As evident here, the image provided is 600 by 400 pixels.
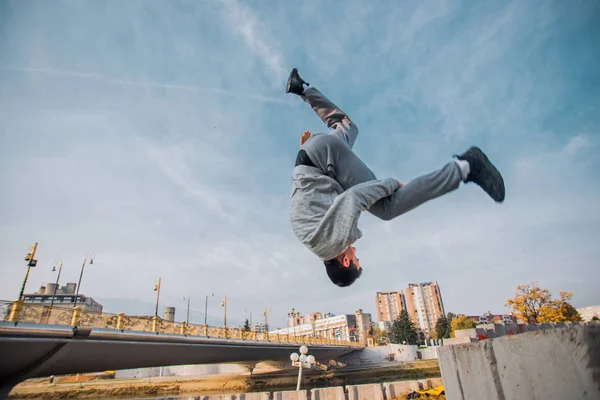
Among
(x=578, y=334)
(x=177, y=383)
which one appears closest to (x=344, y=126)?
(x=578, y=334)

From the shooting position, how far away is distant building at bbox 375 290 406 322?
156 meters

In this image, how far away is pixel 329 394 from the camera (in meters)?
15.4

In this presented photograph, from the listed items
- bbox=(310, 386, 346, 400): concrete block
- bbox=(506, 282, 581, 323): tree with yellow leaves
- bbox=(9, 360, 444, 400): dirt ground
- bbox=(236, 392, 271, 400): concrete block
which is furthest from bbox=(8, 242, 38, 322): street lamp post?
bbox=(506, 282, 581, 323): tree with yellow leaves

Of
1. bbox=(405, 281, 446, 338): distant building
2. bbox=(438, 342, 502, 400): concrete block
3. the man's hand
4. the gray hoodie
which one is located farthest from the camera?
bbox=(405, 281, 446, 338): distant building

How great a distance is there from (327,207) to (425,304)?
16441 cm

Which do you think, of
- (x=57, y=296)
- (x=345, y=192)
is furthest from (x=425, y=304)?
(x=345, y=192)

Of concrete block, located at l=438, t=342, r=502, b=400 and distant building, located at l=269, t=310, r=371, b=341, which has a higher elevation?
distant building, located at l=269, t=310, r=371, b=341

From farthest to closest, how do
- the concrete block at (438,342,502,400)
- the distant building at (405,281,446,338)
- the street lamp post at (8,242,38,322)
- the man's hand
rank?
the distant building at (405,281,446,338) → the street lamp post at (8,242,38,322) → the man's hand → the concrete block at (438,342,502,400)

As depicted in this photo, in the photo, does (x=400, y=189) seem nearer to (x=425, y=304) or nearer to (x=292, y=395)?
(x=292, y=395)

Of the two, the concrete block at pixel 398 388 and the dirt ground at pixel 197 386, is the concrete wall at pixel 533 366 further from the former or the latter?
the dirt ground at pixel 197 386

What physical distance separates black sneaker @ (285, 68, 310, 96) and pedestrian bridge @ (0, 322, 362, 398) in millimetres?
14711

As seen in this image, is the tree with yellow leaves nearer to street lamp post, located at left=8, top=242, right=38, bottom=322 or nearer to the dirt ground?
the dirt ground

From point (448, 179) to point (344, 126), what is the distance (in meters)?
1.71

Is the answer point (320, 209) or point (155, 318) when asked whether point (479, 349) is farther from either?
point (155, 318)
